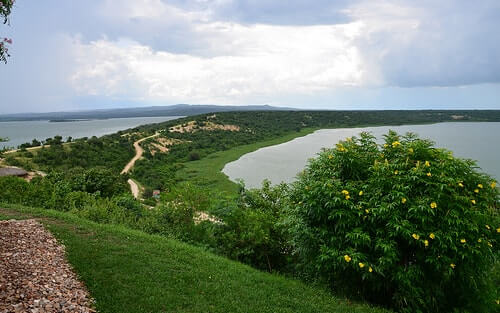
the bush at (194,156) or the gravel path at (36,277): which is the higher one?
the gravel path at (36,277)

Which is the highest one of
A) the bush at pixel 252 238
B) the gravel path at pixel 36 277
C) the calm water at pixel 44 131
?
the gravel path at pixel 36 277

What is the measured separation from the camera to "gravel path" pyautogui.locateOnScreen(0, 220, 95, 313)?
203 inches

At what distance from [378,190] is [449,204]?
1223 millimetres

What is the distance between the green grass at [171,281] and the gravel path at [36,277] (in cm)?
25

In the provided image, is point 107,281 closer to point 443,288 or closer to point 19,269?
point 19,269

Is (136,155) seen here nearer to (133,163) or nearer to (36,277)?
(133,163)

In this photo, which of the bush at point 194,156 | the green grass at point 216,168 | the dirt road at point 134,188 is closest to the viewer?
the dirt road at point 134,188

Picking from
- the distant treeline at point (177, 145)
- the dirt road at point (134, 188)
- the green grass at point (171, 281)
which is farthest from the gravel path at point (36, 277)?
the dirt road at point (134, 188)

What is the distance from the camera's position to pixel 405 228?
21.5ft

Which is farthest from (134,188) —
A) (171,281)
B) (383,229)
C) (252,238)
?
(383,229)

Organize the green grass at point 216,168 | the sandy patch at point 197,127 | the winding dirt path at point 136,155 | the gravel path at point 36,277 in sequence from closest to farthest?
1. the gravel path at point 36,277
2. the green grass at point 216,168
3. the winding dirt path at point 136,155
4. the sandy patch at point 197,127

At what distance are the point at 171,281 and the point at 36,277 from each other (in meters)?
2.19

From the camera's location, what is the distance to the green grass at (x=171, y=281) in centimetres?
608

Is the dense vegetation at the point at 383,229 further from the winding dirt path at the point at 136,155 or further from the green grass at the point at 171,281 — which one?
the winding dirt path at the point at 136,155
